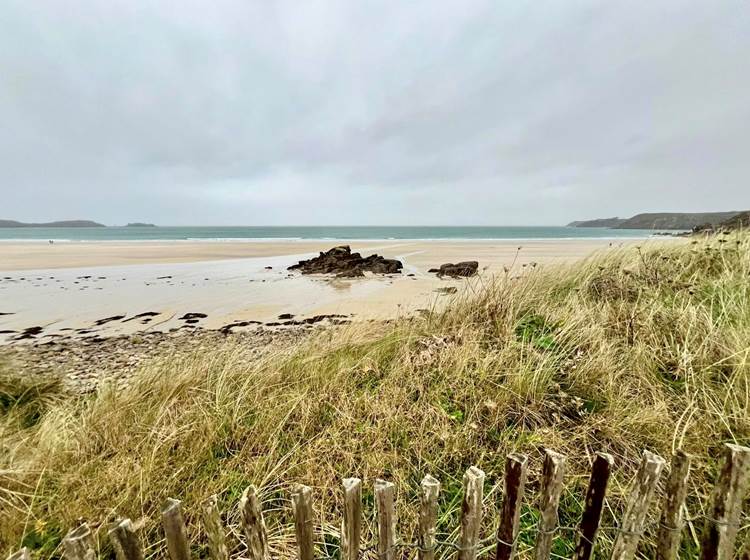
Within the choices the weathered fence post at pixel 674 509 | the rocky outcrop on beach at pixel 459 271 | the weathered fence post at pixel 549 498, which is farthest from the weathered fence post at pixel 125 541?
the rocky outcrop on beach at pixel 459 271

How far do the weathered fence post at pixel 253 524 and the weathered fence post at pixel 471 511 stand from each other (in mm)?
832

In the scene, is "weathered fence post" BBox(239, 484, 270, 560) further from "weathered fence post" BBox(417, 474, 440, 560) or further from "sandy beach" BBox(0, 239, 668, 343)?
"sandy beach" BBox(0, 239, 668, 343)

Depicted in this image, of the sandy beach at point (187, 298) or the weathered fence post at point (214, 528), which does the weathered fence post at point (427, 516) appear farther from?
the sandy beach at point (187, 298)

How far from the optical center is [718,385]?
2863mm

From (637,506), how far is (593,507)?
18cm

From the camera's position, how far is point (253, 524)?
1360 mm

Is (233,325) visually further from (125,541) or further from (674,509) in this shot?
(674,509)

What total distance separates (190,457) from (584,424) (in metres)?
2.96

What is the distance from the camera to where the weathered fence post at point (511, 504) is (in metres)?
1.42

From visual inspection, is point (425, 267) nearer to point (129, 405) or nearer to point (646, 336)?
point (646, 336)

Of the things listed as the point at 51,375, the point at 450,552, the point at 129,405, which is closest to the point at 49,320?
the point at 51,375

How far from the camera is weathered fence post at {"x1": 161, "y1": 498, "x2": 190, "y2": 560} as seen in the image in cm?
129

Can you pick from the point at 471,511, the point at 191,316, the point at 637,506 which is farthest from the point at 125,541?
the point at 191,316

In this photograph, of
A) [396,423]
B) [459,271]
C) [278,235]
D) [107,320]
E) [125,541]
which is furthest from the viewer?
[278,235]
